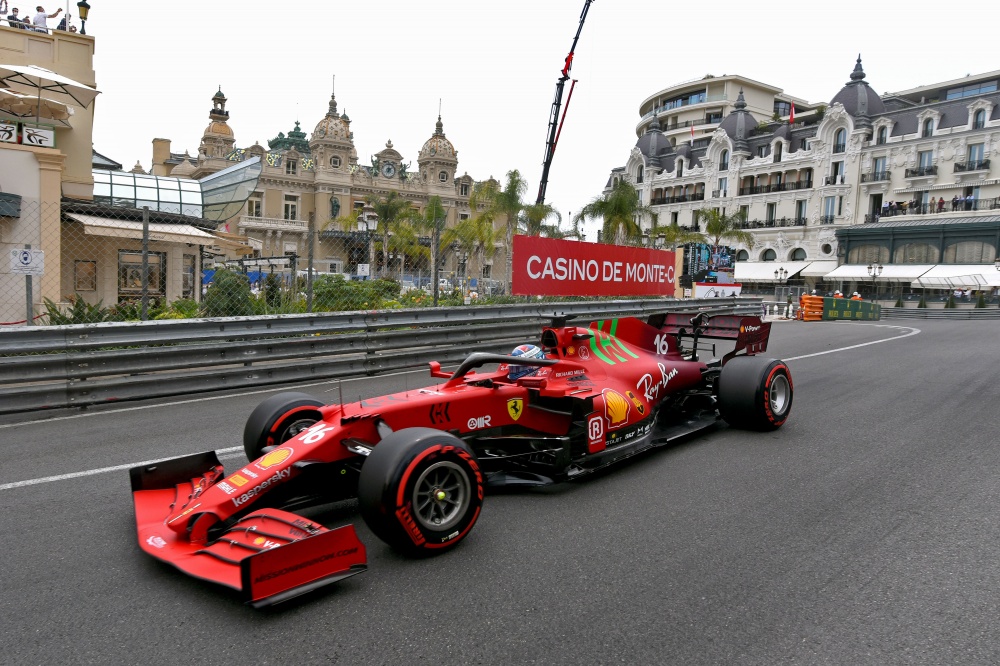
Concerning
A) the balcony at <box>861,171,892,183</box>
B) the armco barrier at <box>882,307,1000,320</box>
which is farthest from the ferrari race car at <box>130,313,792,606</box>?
the balcony at <box>861,171,892,183</box>

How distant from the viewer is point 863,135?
55.5 meters

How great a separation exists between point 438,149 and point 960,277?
188ft

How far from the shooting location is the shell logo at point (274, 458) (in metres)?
3.66

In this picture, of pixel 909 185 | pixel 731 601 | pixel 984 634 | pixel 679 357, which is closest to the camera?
pixel 984 634

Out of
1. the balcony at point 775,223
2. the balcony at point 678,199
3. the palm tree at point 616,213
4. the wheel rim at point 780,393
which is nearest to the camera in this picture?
the wheel rim at point 780,393

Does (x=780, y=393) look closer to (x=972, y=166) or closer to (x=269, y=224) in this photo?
(x=972, y=166)

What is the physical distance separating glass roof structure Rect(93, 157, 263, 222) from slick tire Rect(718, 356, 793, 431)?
1965cm

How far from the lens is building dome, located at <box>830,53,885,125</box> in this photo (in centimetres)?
5728

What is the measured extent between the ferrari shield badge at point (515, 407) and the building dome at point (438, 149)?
80249 millimetres

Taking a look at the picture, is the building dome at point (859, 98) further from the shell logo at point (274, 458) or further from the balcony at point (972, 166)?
the shell logo at point (274, 458)

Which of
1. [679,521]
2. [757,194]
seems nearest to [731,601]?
[679,521]

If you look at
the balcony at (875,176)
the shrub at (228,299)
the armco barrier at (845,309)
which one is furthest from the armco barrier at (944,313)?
the shrub at (228,299)

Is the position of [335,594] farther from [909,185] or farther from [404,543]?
[909,185]

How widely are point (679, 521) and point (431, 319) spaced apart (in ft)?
22.0
